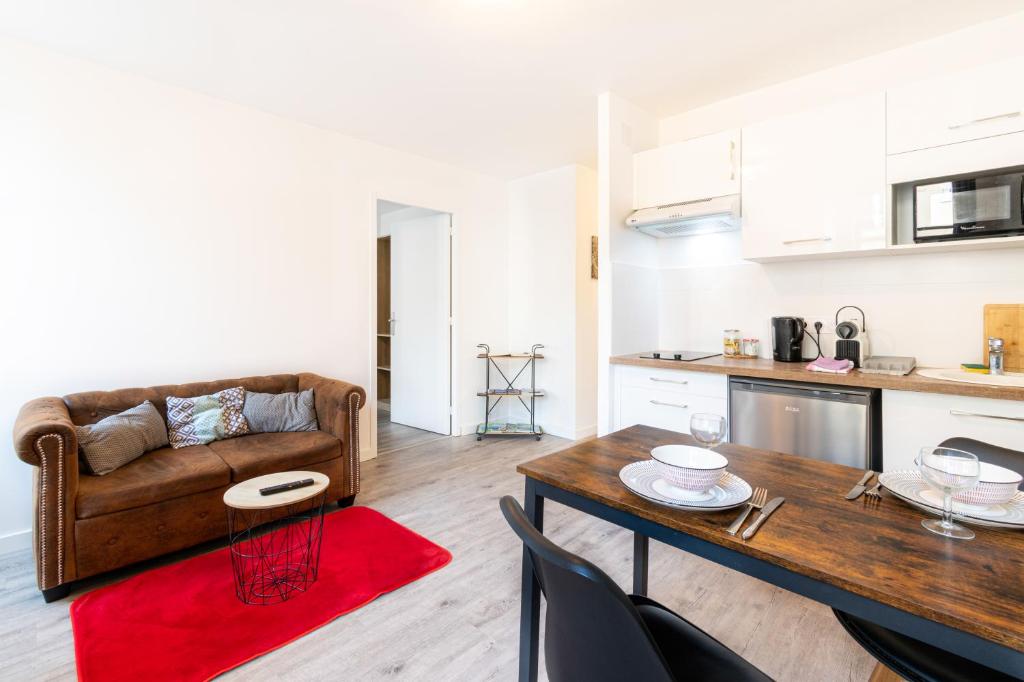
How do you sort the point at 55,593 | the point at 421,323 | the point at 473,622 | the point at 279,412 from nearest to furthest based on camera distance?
the point at 473,622 → the point at 55,593 → the point at 279,412 → the point at 421,323

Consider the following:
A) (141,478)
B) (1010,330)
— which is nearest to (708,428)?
(1010,330)

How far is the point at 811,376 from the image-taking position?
238cm

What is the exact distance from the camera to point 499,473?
12.0 ft

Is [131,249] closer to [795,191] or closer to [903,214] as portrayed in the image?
[795,191]

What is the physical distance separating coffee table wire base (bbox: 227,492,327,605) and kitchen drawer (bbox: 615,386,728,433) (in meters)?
1.82

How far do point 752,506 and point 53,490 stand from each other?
8.56 ft

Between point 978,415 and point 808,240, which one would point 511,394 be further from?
point 978,415

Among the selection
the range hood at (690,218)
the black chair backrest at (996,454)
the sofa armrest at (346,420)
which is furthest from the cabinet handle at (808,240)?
the sofa armrest at (346,420)

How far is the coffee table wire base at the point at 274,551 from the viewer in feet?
6.98

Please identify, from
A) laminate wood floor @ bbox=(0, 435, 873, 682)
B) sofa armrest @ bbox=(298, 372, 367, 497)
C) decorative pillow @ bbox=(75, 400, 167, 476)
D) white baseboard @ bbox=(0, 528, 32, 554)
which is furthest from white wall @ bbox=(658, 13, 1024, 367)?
white baseboard @ bbox=(0, 528, 32, 554)

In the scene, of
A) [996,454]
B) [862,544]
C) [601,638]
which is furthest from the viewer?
[996,454]

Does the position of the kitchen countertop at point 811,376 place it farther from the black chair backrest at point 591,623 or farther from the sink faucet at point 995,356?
the black chair backrest at point 591,623

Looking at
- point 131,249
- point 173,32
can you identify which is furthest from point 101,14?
point 131,249

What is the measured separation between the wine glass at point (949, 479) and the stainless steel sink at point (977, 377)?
1.42 metres
